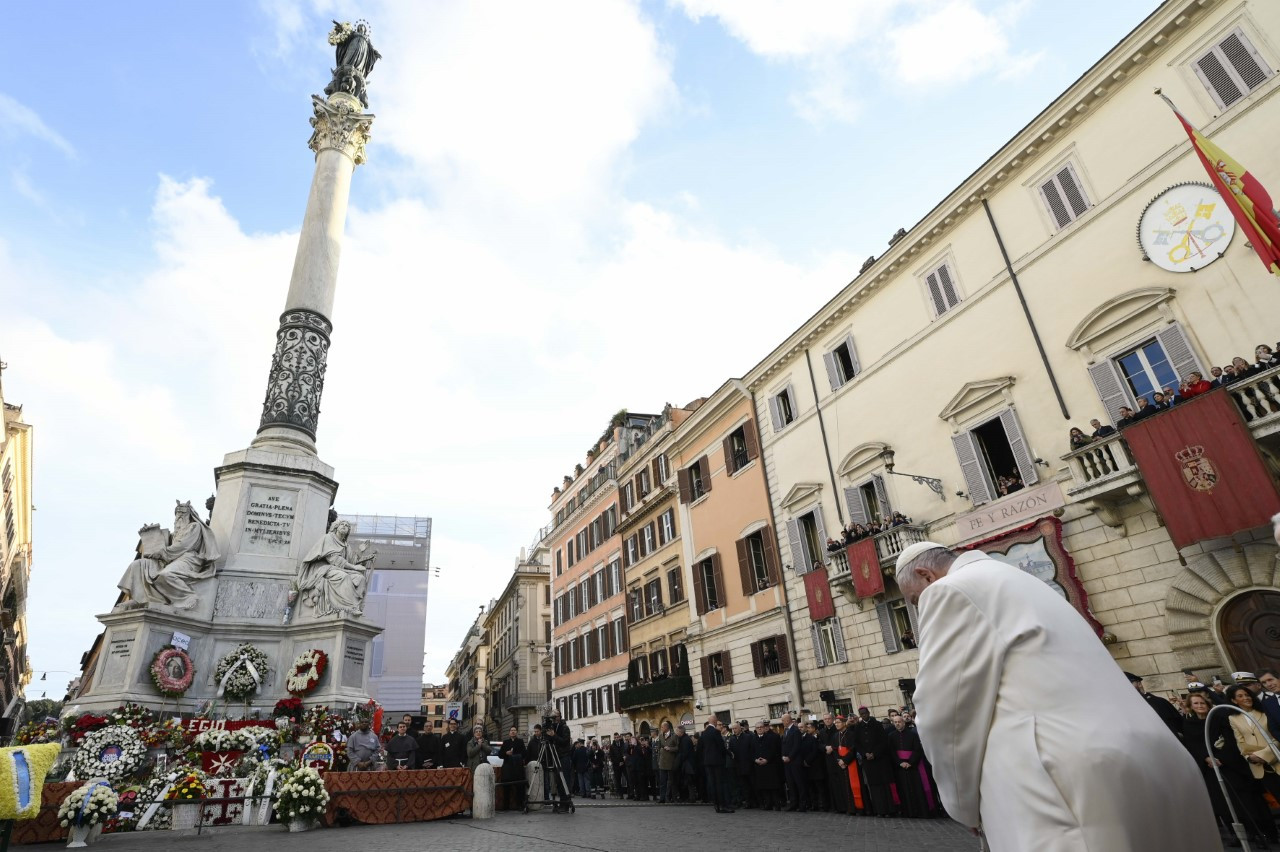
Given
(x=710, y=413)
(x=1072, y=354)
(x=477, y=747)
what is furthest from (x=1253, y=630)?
(x=710, y=413)

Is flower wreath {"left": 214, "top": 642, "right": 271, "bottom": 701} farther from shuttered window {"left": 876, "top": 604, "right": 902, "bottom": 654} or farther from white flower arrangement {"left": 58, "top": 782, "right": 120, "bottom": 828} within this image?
shuttered window {"left": 876, "top": 604, "right": 902, "bottom": 654}

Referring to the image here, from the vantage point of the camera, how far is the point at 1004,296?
16.0 meters

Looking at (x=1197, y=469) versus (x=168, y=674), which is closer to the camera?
(x=1197, y=469)

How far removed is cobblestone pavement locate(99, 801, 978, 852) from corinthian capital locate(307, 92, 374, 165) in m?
16.7

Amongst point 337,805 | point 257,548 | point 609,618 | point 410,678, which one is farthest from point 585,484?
point 337,805

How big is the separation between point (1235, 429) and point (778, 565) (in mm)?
12623

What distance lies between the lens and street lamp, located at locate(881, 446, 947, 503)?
16.8 metres

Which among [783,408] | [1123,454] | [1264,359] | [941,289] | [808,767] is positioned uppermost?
[941,289]

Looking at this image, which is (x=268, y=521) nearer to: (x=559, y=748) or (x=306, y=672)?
(x=306, y=672)

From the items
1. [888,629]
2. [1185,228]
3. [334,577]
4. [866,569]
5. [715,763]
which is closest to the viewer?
[1185,228]

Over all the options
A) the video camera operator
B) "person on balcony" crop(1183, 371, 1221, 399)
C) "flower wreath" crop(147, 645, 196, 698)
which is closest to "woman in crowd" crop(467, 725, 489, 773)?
the video camera operator

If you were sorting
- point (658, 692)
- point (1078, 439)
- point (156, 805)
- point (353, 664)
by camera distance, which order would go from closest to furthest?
point (156, 805)
point (1078, 439)
point (353, 664)
point (658, 692)

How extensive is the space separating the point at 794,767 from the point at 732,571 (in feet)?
35.8

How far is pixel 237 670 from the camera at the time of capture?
12719 mm
